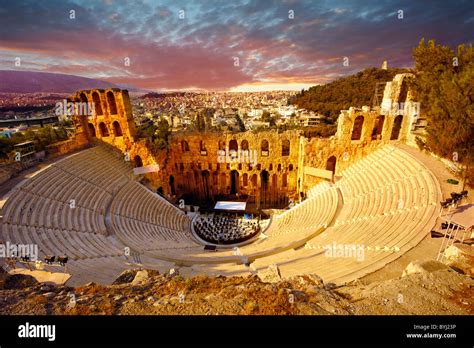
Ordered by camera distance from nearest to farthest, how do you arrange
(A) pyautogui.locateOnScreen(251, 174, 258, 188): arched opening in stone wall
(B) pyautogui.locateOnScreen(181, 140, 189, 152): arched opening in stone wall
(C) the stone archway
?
(B) pyautogui.locateOnScreen(181, 140, 189, 152): arched opening in stone wall → (A) pyautogui.locateOnScreen(251, 174, 258, 188): arched opening in stone wall → (C) the stone archway

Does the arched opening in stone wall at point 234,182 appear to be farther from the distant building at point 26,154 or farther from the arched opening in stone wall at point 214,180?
the distant building at point 26,154

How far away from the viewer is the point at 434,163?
15.5m

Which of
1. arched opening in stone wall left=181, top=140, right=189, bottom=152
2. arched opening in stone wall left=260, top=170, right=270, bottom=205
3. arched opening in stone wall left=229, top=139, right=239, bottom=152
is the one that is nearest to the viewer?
arched opening in stone wall left=181, top=140, right=189, bottom=152

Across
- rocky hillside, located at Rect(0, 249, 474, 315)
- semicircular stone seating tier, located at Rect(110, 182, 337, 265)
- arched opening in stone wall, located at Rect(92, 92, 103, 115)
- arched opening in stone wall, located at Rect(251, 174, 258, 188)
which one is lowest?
semicircular stone seating tier, located at Rect(110, 182, 337, 265)

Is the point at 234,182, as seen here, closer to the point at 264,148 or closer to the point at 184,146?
the point at 264,148

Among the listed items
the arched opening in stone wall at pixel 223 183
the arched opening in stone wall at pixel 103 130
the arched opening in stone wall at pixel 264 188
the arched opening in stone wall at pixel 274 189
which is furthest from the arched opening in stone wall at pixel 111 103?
the arched opening in stone wall at pixel 274 189

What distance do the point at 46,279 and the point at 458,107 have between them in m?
21.6

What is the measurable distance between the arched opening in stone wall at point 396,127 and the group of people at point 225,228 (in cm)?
1521

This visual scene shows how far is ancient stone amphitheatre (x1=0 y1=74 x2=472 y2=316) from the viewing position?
1027 cm

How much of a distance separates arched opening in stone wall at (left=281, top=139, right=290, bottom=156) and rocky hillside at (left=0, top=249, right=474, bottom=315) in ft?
63.6

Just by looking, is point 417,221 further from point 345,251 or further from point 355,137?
point 355,137

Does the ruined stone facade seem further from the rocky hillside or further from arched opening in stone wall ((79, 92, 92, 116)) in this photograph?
the rocky hillside

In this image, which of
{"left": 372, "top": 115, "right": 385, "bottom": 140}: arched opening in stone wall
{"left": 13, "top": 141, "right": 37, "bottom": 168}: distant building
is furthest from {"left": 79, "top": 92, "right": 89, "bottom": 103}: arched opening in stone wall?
{"left": 372, "top": 115, "right": 385, "bottom": 140}: arched opening in stone wall

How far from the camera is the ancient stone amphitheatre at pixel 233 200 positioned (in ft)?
33.7
